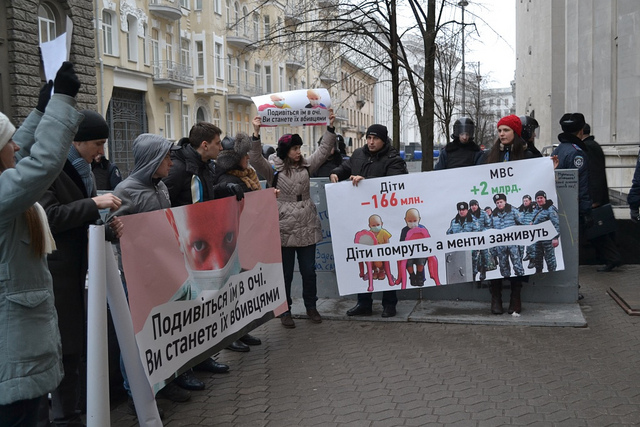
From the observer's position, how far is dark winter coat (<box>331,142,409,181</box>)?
7430 millimetres

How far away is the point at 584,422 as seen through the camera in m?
4.40

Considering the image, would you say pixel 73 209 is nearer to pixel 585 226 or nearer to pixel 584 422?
pixel 584 422

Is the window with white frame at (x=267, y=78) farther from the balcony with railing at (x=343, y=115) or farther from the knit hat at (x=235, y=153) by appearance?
the knit hat at (x=235, y=153)

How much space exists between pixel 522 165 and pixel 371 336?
2426 mm

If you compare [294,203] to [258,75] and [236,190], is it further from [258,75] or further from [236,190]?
[258,75]

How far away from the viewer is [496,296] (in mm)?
7320

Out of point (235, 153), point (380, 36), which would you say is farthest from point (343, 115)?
point (235, 153)

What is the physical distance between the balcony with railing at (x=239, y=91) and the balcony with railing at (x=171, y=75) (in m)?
6.13

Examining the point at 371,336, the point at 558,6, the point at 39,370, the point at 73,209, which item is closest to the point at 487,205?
the point at 371,336

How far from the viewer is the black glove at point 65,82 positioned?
2.86 m

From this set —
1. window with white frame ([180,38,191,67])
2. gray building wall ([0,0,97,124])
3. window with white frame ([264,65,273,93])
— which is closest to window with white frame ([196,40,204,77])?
window with white frame ([180,38,191,67])

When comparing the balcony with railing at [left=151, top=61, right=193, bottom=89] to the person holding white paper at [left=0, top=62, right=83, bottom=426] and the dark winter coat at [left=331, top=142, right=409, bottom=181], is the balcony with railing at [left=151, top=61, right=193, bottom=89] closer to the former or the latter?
the dark winter coat at [left=331, top=142, right=409, bottom=181]

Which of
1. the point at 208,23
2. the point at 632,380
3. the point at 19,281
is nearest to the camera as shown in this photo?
the point at 19,281

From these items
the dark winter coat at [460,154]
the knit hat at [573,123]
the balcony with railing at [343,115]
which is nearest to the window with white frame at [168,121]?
the knit hat at [573,123]
